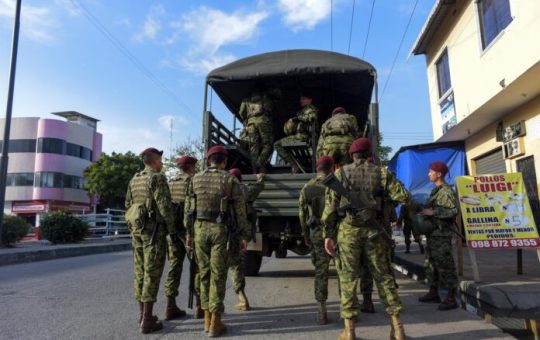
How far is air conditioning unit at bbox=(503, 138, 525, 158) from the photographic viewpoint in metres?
9.30

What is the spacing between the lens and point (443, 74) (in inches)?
511

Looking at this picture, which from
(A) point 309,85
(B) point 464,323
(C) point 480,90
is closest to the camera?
(B) point 464,323

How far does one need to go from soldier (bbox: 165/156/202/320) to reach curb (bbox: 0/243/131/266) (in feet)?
23.3

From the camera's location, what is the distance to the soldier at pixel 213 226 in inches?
147

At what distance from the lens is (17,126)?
36531 mm

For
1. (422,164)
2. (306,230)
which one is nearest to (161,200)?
(306,230)

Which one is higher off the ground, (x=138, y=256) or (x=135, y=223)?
(x=135, y=223)

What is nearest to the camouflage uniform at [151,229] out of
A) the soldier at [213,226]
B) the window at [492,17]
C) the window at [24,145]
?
the soldier at [213,226]

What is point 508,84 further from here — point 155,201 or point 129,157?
point 129,157

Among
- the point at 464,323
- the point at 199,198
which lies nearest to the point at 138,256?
the point at 199,198

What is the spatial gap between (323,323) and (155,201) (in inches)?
80.9

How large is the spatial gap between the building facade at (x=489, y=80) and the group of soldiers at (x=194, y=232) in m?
6.40

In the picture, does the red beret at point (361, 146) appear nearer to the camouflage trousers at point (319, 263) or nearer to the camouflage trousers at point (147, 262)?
the camouflage trousers at point (319, 263)

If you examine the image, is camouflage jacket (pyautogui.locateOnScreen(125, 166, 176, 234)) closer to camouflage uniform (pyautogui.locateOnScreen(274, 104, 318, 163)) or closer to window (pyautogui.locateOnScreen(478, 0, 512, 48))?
camouflage uniform (pyautogui.locateOnScreen(274, 104, 318, 163))
